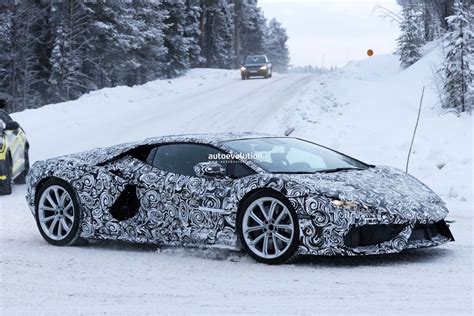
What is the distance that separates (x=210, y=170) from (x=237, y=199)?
0.39 meters

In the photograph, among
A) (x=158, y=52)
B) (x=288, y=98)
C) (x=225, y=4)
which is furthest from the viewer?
(x=225, y=4)

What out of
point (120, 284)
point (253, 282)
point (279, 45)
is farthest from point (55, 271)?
point (279, 45)

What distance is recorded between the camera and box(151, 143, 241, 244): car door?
698 cm

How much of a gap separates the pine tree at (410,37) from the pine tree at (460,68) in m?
17.8

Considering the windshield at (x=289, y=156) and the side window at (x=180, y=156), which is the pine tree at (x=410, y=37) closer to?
the windshield at (x=289, y=156)

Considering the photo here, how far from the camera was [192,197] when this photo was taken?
7.13 m

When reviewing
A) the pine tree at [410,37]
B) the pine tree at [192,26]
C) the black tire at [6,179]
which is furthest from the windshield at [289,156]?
the pine tree at [192,26]

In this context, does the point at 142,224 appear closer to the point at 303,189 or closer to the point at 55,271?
the point at 55,271

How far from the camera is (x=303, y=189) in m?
6.51

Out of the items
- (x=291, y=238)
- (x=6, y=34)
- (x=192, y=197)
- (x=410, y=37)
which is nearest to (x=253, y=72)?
(x=410, y=37)

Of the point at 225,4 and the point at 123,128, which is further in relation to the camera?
the point at 225,4

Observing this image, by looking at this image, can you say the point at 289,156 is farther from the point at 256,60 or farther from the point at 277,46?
the point at 277,46

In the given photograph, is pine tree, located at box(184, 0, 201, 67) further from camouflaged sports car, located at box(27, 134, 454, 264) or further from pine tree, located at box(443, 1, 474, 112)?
camouflaged sports car, located at box(27, 134, 454, 264)

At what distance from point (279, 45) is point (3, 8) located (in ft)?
294
